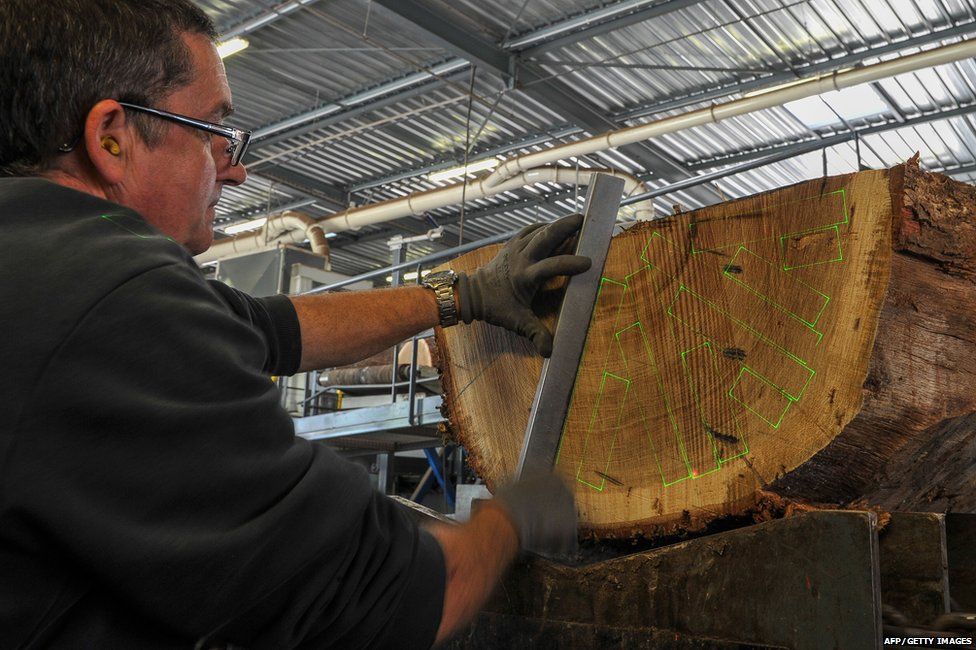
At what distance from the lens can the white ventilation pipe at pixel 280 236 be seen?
1026cm

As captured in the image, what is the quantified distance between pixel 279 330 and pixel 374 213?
337 inches

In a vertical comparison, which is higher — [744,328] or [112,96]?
[112,96]

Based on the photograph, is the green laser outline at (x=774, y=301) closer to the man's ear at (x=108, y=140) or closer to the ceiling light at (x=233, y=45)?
the man's ear at (x=108, y=140)

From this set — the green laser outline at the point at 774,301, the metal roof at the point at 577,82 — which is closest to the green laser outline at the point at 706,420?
the green laser outline at the point at 774,301

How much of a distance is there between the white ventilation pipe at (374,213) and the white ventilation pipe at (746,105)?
0.12 metres

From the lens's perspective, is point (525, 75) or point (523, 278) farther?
point (525, 75)

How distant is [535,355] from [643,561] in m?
0.63

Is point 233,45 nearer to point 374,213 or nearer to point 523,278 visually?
point 374,213

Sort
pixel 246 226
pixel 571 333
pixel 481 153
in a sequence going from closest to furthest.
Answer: pixel 571 333
pixel 481 153
pixel 246 226

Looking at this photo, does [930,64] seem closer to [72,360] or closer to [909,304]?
[909,304]

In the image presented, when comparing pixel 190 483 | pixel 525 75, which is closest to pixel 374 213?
pixel 525 75

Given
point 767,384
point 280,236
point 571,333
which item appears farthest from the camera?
point 280,236

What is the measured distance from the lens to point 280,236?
10.6m

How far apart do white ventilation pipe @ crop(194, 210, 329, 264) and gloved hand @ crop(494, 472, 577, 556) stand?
343 inches
